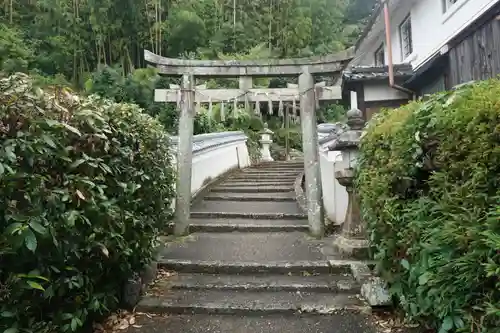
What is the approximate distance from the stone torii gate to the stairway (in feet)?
1.84

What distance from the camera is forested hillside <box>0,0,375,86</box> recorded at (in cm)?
1952

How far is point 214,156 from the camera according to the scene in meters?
10.7

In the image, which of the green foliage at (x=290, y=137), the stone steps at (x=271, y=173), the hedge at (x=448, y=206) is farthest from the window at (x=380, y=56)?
the hedge at (x=448, y=206)

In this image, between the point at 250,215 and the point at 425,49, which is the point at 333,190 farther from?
the point at 425,49

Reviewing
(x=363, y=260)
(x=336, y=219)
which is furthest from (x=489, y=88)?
(x=336, y=219)

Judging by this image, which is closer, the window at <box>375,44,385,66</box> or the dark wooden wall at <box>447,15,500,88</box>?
the dark wooden wall at <box>447,15,500,88</box>

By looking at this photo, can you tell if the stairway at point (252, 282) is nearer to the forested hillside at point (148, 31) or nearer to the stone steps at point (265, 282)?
the stone steps at point (265, 282)

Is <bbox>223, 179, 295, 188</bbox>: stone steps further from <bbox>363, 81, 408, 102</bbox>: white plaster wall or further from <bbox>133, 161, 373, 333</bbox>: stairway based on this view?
<bbox>363, 81, 408, 102</bbox>: white plaster wall

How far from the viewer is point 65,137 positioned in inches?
109

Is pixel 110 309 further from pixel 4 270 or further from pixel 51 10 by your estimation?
pixel 51 10

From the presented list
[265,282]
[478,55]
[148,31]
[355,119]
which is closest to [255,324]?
[265,282]

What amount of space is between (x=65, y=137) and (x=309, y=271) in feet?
10.7

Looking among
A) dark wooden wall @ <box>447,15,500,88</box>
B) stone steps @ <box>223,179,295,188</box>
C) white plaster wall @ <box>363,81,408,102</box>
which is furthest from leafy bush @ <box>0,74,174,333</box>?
white plaster wall @ <box>363,81,408,102</box>

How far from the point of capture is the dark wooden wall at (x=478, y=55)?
6621 mm
